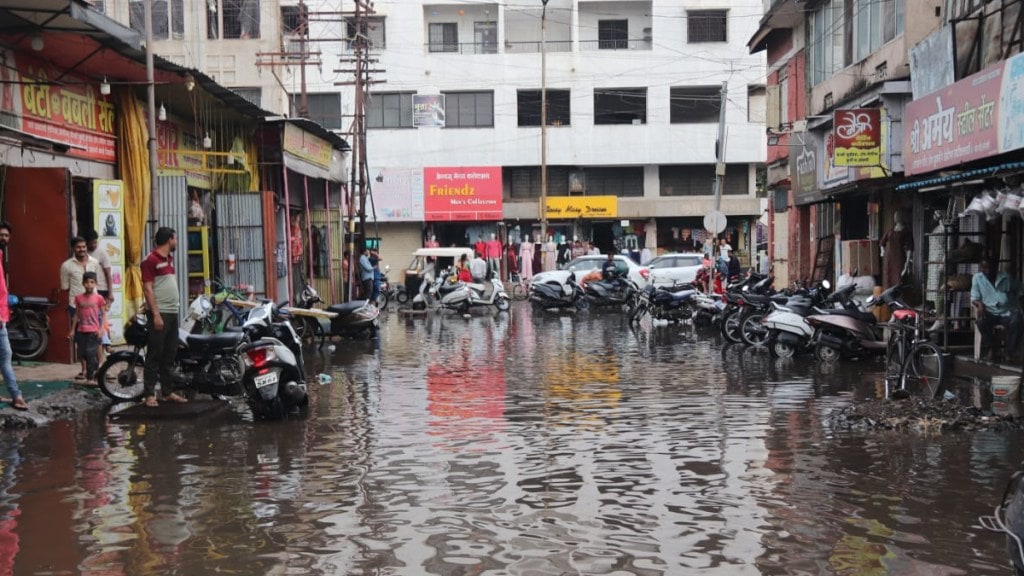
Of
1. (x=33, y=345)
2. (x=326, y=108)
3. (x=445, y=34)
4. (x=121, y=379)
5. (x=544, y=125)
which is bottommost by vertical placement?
(x=121, y=379)

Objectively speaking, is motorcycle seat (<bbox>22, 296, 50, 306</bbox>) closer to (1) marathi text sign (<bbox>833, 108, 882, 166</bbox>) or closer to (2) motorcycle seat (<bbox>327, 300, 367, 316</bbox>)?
(2) motorcycle seat (<bbox>327, 300, 367, 316</bbox>)

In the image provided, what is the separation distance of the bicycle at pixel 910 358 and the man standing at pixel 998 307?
870 mm

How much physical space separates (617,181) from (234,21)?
18973mm

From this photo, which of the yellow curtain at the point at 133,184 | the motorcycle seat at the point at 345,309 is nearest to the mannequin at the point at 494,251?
the motorcycle seat at the point at 345,309

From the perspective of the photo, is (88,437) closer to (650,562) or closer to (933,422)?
(650,562)

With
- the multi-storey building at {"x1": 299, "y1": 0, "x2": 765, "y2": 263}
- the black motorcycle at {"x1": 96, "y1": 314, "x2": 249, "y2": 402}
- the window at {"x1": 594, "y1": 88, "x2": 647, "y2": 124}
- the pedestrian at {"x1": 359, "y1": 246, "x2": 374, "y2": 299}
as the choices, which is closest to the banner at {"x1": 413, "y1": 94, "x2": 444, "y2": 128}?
the multi-storey building at {"x1": 299, "y1": 0, "x2": 765, "y2": 263}

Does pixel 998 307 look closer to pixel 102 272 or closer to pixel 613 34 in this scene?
pixel 102 272

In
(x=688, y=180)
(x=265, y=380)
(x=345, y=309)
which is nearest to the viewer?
(x=265, y=380)

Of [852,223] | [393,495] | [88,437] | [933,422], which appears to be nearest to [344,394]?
[88,437]

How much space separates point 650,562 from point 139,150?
554 inches

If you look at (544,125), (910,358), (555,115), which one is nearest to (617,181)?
(555,115)

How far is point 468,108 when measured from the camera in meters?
48.4

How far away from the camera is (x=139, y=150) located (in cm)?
1717

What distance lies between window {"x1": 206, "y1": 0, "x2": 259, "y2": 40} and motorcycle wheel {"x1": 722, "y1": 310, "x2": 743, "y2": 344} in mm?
32861
